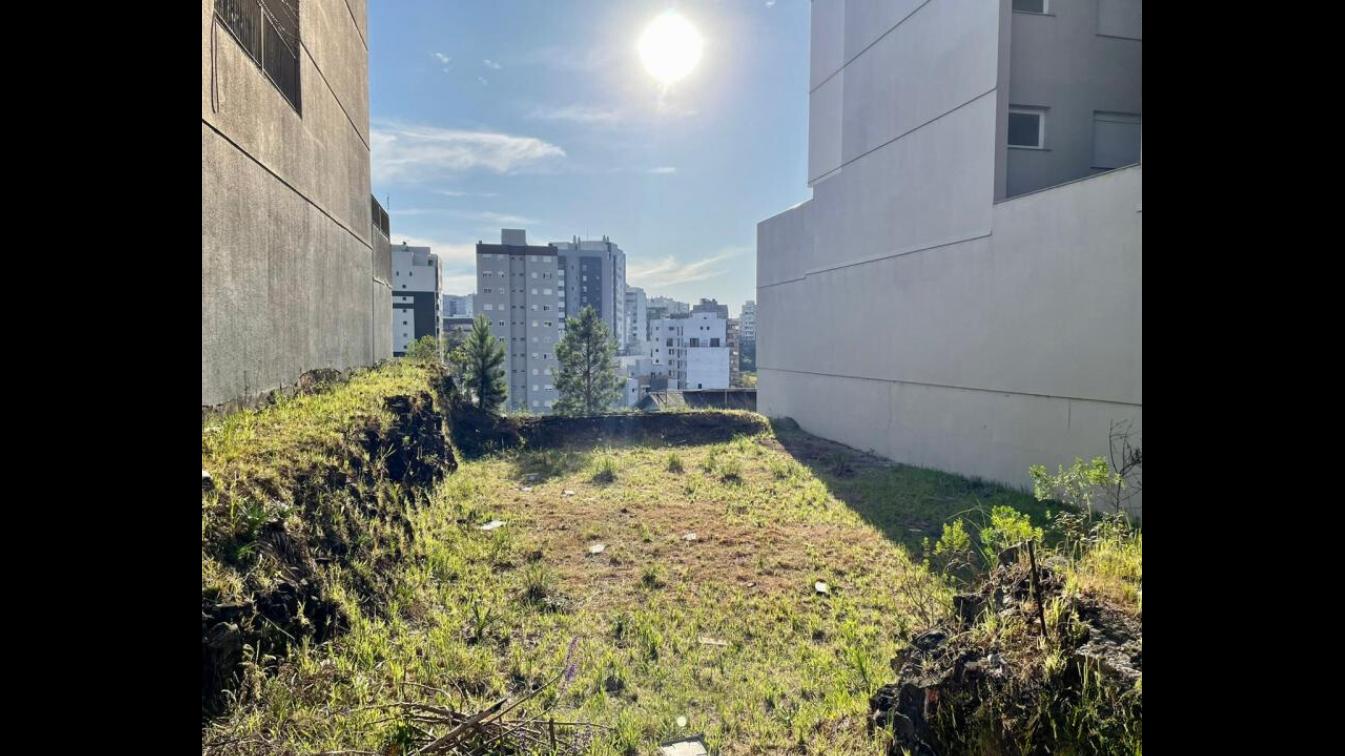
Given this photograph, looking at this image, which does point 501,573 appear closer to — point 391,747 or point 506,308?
point 391,747

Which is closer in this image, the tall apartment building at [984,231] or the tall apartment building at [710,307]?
the tall apartment building at [984,231]

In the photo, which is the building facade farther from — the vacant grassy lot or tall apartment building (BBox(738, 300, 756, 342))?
tall apartment building (BBox(738, 300, 756, 342))

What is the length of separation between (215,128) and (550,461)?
7328 millimetres

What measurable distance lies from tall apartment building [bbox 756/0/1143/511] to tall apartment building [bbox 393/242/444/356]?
2534 cm

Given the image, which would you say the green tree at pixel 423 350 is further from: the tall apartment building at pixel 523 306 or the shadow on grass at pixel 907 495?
Result: the tall apartment building at pixel 523 306

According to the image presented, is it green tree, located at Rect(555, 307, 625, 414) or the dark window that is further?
green tree, located at Rect(555, 307, 625, 414)

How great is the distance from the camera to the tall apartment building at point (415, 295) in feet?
108

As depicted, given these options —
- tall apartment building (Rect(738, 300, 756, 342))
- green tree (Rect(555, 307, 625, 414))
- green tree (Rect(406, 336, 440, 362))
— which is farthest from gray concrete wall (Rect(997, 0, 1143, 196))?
tall apartment building (Rect(738, 300, 756, 342))

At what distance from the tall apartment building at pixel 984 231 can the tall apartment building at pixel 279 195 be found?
827cm

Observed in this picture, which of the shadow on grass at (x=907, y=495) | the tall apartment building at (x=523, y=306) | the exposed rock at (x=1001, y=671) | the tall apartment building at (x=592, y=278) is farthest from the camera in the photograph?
the tall apartment building at (x=592, y=278)

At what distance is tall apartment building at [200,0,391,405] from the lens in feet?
14.2

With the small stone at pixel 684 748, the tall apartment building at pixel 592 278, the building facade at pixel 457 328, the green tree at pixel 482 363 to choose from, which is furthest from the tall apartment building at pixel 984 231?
the tall apartment building at pixel 592 278

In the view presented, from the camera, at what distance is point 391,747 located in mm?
2645
